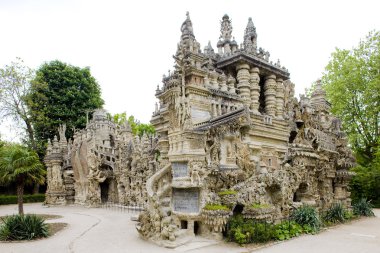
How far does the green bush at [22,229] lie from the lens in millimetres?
12883

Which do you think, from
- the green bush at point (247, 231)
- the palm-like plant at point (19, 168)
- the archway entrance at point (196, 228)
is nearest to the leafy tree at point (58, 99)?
the palm-like plant at point (19, 168)

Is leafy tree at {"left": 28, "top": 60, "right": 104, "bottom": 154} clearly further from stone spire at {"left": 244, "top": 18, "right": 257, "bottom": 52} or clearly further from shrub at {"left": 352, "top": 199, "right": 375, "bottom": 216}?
shrub at {"left": 352, "top": 199, "right": 375, "bottom": 216}

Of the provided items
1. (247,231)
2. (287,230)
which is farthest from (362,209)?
(247,231)

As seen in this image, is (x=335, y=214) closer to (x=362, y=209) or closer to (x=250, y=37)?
(x=362, y=209)

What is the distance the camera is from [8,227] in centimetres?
1299

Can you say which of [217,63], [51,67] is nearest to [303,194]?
[217,63]

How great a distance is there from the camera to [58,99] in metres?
36.4

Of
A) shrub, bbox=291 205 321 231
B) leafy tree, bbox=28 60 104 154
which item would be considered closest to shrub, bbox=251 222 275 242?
shrub, bbox=291 205 321 231

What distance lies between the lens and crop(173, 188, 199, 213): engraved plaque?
12.0 metres

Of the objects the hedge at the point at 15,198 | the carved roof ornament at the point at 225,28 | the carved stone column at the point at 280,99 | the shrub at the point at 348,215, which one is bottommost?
Answer: the hedge at the point at 15,198

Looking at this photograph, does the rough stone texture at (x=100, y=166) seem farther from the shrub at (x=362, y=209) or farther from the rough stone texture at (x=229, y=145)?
the shrub at (x=362, y=209)

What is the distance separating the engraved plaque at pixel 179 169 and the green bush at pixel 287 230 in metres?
4.33

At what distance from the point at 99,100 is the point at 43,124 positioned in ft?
24.8

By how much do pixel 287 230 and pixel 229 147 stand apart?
4189 millimetres
